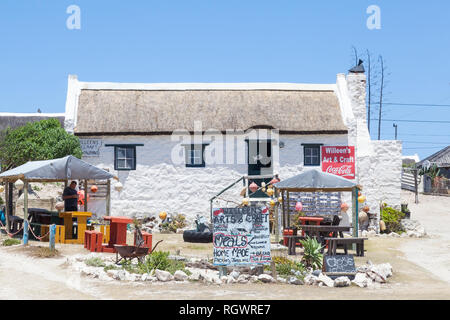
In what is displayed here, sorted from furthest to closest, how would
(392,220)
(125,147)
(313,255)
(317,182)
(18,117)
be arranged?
(18,117) → (125,147) → (392,220) → (317,182) → (313,255)

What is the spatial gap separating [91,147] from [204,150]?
4737mm

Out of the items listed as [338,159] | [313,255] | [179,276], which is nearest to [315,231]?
[313,255]

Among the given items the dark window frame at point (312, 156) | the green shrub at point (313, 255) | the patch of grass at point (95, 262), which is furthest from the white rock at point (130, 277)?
the dark window frame at point (312, 156)

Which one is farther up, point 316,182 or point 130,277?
point 316,182

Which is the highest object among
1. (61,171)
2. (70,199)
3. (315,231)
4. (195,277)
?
(61,171)

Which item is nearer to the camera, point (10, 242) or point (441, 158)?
point (10, 242)

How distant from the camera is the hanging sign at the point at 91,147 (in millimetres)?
25203

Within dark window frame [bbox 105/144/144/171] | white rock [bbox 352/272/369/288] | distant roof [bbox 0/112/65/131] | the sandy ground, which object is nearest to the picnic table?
the sandy ground

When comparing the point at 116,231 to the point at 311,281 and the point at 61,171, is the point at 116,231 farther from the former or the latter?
the point at 311,281

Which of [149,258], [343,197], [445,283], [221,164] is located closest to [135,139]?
[221,164]

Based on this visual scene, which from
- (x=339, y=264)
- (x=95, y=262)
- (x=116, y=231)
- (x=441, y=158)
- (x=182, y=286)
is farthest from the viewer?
(x=441, y=158)

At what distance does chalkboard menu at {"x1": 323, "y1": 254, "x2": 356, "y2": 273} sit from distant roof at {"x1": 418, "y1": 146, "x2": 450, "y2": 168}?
108 feet

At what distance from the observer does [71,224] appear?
18.1 m

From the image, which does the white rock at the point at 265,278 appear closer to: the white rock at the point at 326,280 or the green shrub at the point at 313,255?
the white rock at the point at 326,280
